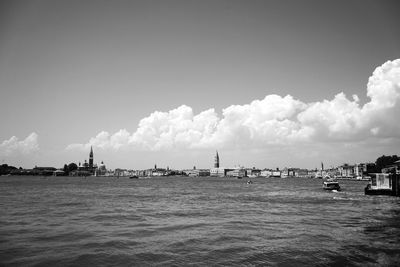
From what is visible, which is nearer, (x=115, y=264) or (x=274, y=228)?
(x=115, y=264)

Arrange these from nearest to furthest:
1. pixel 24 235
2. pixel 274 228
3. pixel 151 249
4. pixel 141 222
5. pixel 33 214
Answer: pixel 151 249, pixel 24 235, pixel 274 228, pixel 141 222, pixel 33 214

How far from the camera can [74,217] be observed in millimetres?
31328

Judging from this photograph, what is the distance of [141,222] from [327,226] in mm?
17844

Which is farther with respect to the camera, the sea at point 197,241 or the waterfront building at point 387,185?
the waterfront building at point 387,185

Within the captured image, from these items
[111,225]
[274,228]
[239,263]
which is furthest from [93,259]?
[274,228]

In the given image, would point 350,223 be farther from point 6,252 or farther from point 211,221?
point 6,252

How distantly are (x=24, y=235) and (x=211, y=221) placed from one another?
16.3 meters

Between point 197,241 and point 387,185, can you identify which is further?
point 387,185

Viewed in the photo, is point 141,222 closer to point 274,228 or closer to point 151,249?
point 151,249

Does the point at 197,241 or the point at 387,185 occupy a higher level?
the point at 197,241

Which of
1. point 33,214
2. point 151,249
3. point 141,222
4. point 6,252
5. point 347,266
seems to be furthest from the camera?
point 33,214

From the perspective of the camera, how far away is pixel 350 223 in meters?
28.7

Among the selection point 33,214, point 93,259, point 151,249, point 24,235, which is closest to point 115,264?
point 93,259

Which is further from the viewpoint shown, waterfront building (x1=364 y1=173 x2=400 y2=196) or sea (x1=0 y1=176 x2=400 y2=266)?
waterfront building (x1=364 y1=173 x2=400 y2=196)
